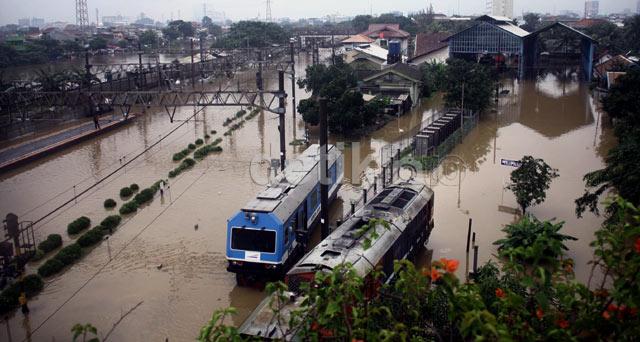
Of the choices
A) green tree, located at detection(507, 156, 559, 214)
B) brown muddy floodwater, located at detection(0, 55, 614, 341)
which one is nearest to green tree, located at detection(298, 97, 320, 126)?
brown muddy floodwater, located at detection(0, 55, 614, 341)

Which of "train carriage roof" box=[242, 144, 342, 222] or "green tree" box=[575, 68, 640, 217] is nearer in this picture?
"train carriage roof" box=[242, 144, 342, 222]

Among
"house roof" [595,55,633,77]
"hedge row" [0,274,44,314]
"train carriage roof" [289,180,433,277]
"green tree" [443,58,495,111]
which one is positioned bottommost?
"hedge row" [0,274,44,314]

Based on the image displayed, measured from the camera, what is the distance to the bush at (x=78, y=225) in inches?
700

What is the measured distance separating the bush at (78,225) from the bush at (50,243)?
74 centimetres

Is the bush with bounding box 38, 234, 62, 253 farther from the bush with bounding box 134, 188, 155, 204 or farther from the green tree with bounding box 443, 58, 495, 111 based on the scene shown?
the green tree with bounding box 443, 58, 495, 111

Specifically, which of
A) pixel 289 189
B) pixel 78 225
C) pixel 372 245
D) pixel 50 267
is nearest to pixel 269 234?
pixel 289 189

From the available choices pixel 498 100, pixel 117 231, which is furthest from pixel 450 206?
pixel 498 100

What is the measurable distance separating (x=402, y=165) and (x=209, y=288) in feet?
38.7

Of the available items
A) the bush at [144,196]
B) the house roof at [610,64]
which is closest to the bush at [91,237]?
the bush at [144,196]

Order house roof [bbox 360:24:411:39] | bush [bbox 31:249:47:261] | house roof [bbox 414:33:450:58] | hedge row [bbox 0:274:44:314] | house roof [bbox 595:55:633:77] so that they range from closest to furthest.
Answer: hedge row [bbox 0:274:44:314]
bush [bbox 31:249:47:261]
house roof [bbox 595:55:633:77]
house roof [bbox 414:33:450:58]
house roof [bbox 360:24:411:39]

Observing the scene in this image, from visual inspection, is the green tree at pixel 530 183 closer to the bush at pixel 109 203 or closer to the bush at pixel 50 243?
the bush at pixel 109 203

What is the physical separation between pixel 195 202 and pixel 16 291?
7774mm

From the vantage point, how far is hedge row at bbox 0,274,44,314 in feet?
42.2

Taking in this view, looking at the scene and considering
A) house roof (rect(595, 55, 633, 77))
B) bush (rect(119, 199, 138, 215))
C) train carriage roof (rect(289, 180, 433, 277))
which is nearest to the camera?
train carriage roof (rect(289, 180, 433, 277))
